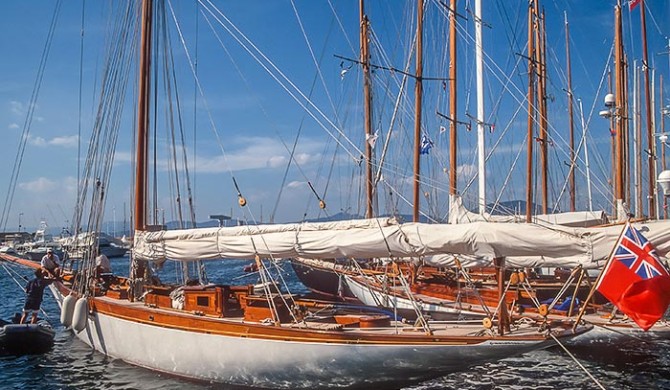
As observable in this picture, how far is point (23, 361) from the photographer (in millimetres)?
20250

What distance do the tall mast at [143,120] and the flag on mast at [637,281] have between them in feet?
45.2

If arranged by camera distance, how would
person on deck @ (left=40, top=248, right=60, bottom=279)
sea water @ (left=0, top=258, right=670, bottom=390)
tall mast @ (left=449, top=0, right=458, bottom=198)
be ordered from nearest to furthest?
sea water @ (left=0, top=258, right=670, bottom=390) < person on deck @ (left=40, top=248, right=60, bottom=279) < tall mast @ (left=449, top=0, right=458, bottom=198)

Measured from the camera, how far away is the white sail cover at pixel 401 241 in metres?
12.8

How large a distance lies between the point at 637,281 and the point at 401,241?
4878mm

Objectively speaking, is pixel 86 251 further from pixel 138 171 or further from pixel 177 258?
pixel 177 258

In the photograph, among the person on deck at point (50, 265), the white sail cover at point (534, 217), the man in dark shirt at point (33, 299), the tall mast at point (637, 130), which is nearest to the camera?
the man in dark shirt at point (33, 299)

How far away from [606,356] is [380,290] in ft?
31.3

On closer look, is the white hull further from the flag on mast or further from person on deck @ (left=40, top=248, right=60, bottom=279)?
person on deck @ (left=40, top=248, right=60, bottom=279)

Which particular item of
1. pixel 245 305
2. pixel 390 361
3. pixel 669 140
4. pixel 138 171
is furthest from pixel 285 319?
pixel 669 140

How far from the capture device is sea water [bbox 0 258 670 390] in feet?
54.6

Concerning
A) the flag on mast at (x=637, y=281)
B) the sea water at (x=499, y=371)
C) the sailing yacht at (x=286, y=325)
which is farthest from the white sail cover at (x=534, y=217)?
the flag on mast at (x=637, y=281)

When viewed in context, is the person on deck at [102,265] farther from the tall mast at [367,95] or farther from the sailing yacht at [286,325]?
the tall mast at [367,95]

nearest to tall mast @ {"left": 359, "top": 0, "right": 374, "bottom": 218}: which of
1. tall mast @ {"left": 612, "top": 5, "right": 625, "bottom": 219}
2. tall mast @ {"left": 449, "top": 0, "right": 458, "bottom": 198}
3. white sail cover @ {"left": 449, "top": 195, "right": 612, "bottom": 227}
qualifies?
tall mast @ {"left": 449, "top": 0, "right": 458, "bottom": 198}

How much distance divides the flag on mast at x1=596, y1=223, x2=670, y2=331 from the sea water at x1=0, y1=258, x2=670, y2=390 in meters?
4.41
